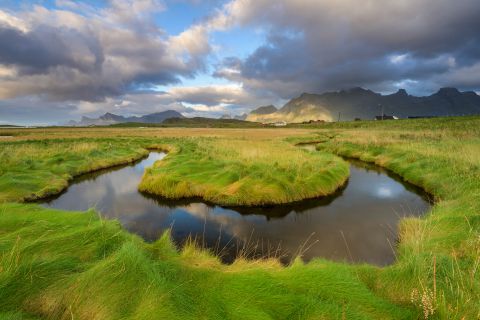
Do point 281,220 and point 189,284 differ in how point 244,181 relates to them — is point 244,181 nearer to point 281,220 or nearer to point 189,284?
point 281,220

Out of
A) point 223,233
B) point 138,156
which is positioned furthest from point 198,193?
point 138,156

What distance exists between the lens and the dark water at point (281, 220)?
1130 cm

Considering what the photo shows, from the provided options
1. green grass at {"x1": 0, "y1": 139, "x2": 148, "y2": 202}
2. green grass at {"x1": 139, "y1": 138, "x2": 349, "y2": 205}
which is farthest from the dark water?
green grass at {"x1": 0, "y1": 139, "x2": 148, "y2": 202}

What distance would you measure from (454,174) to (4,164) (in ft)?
109

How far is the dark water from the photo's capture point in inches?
445

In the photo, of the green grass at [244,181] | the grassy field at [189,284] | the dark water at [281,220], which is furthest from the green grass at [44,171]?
the grassy field at [189,284]

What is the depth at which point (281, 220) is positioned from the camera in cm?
1458

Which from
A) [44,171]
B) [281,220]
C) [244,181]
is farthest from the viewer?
[44,171]

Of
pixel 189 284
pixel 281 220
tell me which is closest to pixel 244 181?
pixel 281 220

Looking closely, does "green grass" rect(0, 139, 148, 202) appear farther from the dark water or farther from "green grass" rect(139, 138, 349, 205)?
"green grass" rect(139, 138, 349, 205)

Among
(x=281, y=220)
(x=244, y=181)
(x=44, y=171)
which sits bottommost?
(x=281, y=220)

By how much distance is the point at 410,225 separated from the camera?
1177 cm

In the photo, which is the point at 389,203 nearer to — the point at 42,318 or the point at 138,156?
the point at 42,318

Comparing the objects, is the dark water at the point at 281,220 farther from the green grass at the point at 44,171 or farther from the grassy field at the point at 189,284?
the grassy field at the point at 189,284
